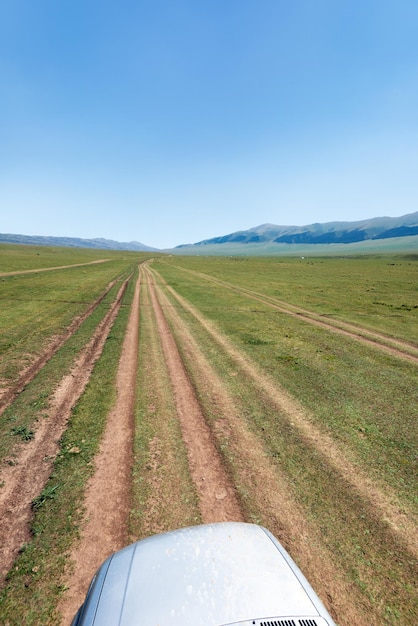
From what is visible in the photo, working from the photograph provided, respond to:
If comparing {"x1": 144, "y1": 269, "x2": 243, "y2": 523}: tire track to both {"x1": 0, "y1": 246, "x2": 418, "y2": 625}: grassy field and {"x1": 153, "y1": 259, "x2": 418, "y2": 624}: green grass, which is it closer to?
{"x1": 0, "y1": 246, "x2": 418, "y2": 625}: grassy field

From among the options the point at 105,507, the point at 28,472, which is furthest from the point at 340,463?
the point at 28,472

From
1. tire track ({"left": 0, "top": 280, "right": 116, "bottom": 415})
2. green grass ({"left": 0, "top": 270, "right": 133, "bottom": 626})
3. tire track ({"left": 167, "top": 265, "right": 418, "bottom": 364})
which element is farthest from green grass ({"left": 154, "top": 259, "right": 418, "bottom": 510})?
tire track ({"left": 0, "top": 280, "right": 116, "bottom": 415})

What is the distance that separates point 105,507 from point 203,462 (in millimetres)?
2186

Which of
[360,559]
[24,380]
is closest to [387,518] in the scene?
[360,559]

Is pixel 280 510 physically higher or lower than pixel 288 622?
lower

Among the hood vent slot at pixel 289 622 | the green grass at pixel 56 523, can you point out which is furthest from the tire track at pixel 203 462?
the hood vent slot at pixel 289 622

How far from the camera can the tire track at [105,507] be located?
4109 millimetres

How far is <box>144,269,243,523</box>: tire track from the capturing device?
5.31m

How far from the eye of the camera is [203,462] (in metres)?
6.59

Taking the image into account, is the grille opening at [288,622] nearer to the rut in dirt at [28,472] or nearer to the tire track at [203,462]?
the tire track at [203,462]

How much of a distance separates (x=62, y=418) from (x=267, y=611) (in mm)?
7176

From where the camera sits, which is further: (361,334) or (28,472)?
(361,334)

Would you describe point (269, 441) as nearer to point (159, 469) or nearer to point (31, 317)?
point (159, 469)

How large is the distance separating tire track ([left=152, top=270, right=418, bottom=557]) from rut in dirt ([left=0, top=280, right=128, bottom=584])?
6.10 meters
